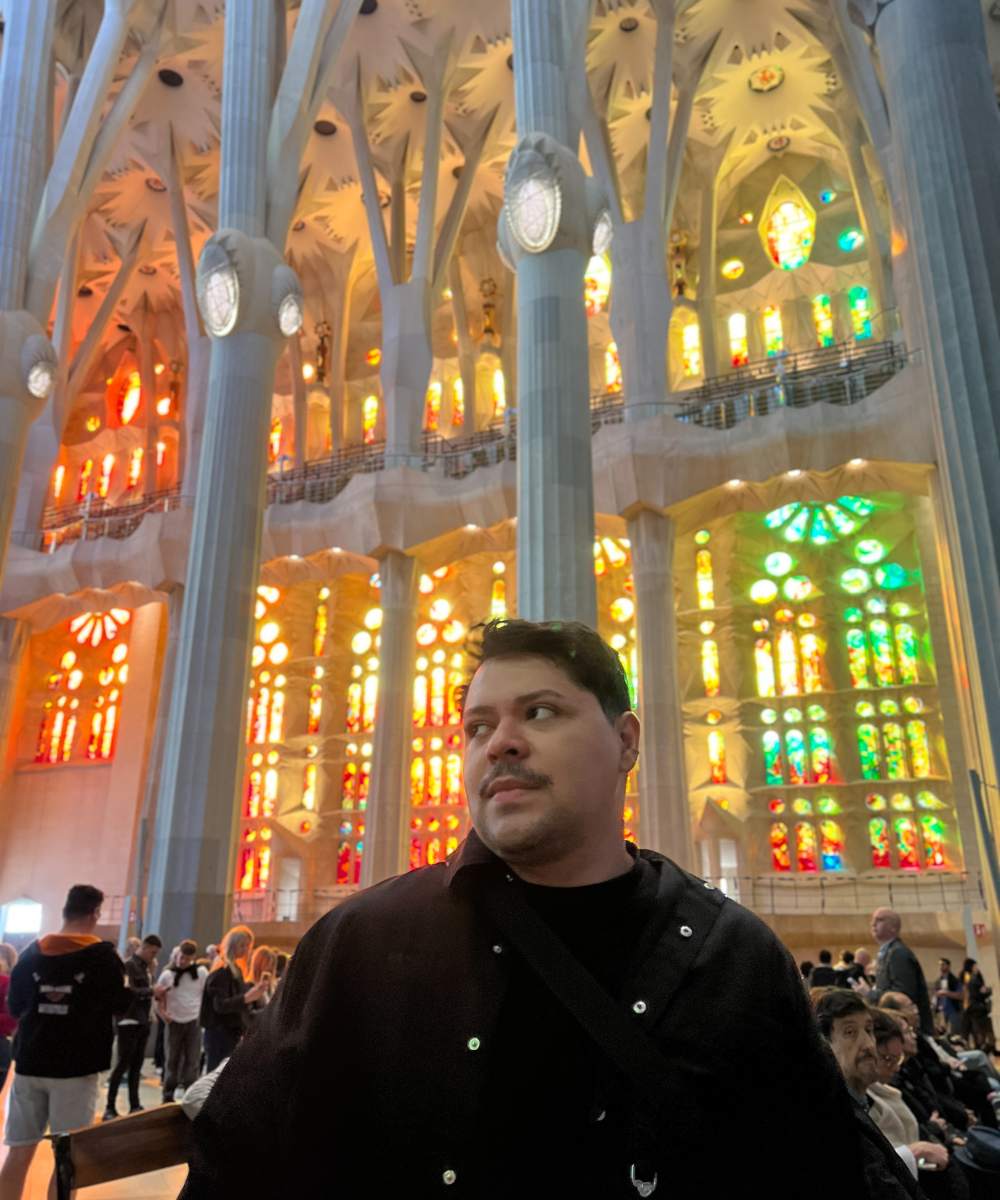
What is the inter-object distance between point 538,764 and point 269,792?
22918 millimetres

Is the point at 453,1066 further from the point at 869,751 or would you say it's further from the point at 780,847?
the point at 869,751

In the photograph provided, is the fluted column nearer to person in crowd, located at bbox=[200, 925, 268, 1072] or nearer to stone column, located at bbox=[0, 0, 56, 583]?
stone column, located at bbox=[0, 0, 56, 583]

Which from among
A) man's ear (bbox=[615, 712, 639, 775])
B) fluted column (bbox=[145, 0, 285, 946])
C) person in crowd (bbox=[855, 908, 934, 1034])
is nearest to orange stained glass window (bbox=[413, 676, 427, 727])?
fluted column (bbox=[145, 0, 285, 946])

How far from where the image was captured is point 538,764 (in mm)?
1152

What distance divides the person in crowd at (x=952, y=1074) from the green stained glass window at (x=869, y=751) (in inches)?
551

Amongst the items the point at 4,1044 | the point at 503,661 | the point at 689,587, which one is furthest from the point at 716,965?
the point at 689,587

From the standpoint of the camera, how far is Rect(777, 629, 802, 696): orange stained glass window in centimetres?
1952

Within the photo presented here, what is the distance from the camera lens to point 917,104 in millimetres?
10102

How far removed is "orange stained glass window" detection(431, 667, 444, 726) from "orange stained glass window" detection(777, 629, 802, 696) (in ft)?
24.8

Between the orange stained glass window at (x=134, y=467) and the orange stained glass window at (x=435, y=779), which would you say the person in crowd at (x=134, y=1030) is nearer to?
the orange stained glass window at (x=435, y=779)

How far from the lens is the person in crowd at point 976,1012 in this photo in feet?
34.6

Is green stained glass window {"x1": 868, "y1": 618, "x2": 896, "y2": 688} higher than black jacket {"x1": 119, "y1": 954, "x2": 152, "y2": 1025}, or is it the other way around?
green stained glass window {"x1": 868, "y1": 618, "x2": 896, "y2": 688}

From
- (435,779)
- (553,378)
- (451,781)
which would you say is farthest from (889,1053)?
(435,779)

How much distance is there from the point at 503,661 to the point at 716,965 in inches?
16.9
